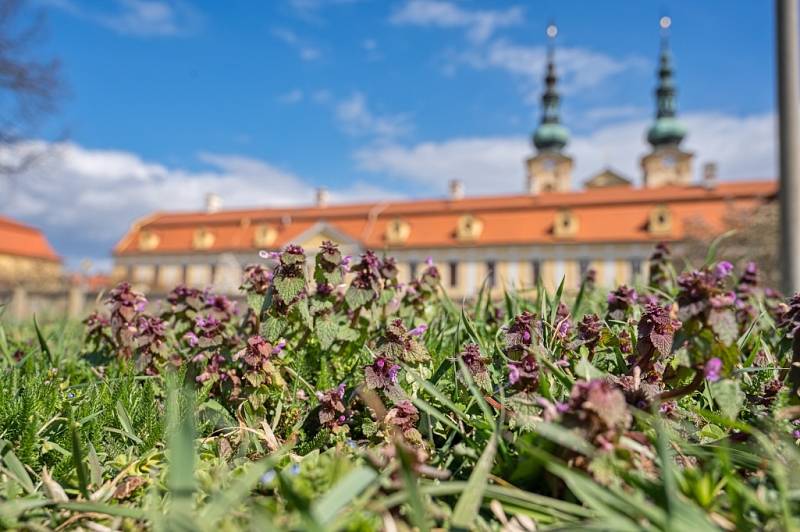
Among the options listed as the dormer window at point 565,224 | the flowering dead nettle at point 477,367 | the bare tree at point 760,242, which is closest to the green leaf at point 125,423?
the flowering dead nettle at point 477,367

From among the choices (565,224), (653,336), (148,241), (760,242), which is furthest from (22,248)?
(653,336)

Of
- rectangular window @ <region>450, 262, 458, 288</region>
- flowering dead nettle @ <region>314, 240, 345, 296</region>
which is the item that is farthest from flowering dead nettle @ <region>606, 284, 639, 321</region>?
rectangular window @ <region>450, 262, 458, 288</region>

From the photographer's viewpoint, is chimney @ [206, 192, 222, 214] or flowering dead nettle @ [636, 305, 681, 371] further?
chimney @ [206, 192, 222, 214]

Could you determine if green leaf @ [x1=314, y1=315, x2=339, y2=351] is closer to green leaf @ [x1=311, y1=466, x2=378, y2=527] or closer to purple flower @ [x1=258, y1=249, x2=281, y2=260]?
purple flower @ [x1=258, y1=249, x2=281, y2=260]

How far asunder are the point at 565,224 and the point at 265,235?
847 inches

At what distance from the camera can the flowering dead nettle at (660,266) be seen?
2.96m

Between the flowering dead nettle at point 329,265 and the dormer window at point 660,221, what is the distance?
36619 millimetres

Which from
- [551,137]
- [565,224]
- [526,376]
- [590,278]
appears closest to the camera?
[526,376]

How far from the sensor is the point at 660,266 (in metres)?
2.98

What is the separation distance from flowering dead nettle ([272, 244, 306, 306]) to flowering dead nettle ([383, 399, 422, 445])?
56cm

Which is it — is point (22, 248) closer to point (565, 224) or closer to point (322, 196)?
point (322, 196)

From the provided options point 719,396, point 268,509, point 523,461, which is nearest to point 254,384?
point 268,509

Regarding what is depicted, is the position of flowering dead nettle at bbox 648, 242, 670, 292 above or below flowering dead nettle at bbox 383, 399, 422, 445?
above

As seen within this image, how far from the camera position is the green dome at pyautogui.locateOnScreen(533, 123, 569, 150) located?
61.1m
